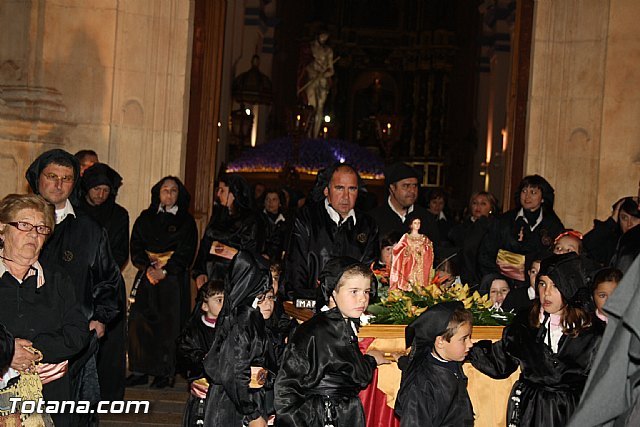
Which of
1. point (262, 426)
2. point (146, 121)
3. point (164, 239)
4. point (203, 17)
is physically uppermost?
point (203, 17)

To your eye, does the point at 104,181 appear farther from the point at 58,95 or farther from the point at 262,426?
the point at 262,426

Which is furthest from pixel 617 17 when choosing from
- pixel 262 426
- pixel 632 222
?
pixel 262 426

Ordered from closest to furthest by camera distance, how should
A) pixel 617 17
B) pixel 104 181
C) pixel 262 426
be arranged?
pixel 262 426 < pixel 104 181 < pixel 617 17

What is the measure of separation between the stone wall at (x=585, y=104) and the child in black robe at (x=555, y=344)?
186 inches

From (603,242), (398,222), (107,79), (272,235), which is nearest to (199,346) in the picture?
(398,222)

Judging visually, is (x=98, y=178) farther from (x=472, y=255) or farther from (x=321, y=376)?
(x=321, y=376)

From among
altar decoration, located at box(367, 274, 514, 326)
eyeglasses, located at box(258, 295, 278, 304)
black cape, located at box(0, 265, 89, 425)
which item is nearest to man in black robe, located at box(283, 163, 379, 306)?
altar decoration, located at box(367, 274, 514, 326)

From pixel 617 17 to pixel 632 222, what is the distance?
3343mm

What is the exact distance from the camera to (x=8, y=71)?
422 inches

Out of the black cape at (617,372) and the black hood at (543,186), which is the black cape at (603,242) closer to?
the black hood at (543,186)

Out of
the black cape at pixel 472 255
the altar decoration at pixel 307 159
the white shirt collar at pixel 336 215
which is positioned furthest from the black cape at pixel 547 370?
the altar decoration at pixel 307 159

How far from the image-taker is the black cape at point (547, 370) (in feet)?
19.5

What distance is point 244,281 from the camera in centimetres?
605

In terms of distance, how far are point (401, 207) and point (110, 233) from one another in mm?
2440
